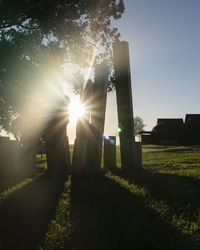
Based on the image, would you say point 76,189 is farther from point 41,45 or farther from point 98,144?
point 41,45

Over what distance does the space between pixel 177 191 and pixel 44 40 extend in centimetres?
1327

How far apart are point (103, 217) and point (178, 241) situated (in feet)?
3.76

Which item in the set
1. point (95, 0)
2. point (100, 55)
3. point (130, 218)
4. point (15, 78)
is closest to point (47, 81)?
point (15, 78)

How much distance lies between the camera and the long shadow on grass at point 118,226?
8.66 ft

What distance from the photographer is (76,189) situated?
5.38 metres

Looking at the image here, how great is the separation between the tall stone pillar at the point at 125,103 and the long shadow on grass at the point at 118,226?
3230mm

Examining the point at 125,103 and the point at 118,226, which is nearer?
the point at 118,226

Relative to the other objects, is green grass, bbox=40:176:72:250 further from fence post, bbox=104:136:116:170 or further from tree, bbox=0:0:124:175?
tree, bbox=0:0:124:175

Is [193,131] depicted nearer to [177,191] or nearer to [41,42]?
[41,42]

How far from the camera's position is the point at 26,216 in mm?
3768

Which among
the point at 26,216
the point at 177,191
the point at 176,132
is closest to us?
the point at 26,216

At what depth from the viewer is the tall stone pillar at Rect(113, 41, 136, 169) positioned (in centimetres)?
773

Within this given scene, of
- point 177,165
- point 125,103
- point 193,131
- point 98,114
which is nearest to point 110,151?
point 98,114

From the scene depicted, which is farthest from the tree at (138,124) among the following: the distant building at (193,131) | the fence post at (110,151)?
the fence post at (110,151)
